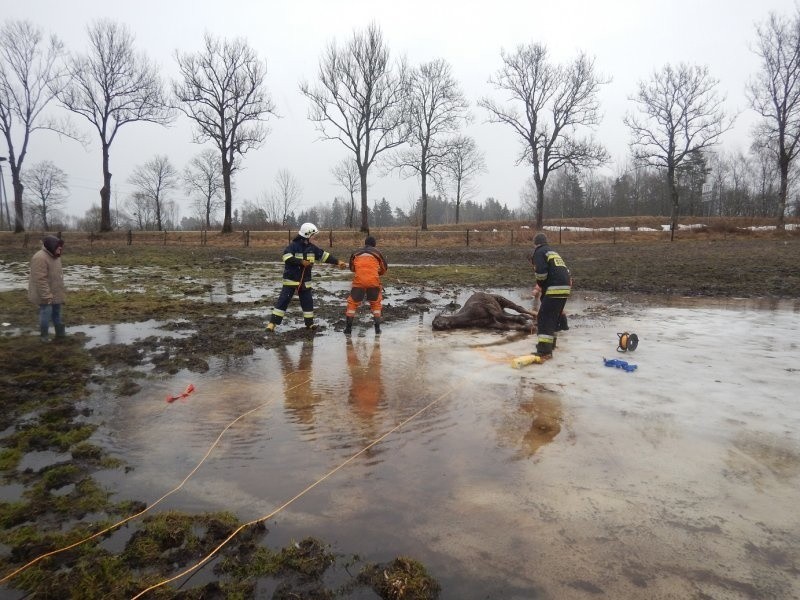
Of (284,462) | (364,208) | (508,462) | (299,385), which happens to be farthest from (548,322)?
(364,208)

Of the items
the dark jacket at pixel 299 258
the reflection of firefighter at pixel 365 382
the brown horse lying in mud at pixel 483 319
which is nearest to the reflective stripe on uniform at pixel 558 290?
the brown horse lying in mud at pixel 483 319

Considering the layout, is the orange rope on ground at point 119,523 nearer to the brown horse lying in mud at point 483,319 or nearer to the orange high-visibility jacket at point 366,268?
the orange high-visibility jacket at point 366,268

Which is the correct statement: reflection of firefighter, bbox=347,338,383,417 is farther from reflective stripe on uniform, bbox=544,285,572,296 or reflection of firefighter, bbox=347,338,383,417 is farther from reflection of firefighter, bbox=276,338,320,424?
reflective stripe on uniform, bbox=544,285,572,296

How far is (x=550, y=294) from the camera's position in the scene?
7.57 m

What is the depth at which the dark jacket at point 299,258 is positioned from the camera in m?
9.03

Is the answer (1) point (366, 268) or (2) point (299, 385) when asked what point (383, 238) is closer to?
(1) point (366, 268)

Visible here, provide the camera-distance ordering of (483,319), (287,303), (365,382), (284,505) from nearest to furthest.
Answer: (284,505) < (365,382) < (287,303) < (483,319)

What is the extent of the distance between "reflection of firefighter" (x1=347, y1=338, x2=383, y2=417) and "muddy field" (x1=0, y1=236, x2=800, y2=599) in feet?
0.12

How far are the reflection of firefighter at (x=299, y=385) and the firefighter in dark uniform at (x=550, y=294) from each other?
136 inches

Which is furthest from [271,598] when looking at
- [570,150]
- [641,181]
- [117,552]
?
[641,181]

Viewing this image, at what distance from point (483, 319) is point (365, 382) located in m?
3.83

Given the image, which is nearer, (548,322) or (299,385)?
(299,385)

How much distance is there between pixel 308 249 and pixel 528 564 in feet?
23.5

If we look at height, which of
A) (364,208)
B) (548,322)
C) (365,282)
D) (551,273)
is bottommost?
(548,322)
